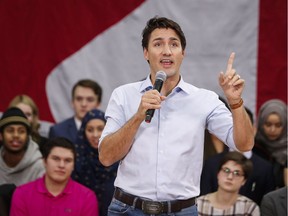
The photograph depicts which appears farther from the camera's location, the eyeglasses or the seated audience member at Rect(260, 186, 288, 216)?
the eyeglasses

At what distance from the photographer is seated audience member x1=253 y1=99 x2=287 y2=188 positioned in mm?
5348

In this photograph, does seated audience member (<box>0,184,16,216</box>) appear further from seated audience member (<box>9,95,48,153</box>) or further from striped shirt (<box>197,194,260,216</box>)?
striped shirt (<box>197,194,260,216</box>)

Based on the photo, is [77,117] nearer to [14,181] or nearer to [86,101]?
[86,101]

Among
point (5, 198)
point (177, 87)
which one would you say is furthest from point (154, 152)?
point (5, 198)

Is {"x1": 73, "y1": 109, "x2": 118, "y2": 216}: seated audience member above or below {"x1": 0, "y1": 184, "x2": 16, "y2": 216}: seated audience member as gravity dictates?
above

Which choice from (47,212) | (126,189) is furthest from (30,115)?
(126,189)

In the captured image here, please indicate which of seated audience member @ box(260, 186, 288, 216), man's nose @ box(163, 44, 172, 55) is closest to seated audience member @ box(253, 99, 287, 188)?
seated audience member @ box(260, 186, 288, 216)

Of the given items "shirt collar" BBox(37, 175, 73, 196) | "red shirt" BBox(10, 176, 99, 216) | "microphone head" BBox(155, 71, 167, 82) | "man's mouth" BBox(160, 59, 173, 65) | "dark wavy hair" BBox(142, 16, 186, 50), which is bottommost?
"red shirt" BBox(10, 176, 99, 216)

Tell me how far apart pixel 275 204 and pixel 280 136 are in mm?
1064

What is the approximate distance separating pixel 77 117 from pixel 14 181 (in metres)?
0.79

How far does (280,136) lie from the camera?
5.39 metres

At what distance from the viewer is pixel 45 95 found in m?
6.21

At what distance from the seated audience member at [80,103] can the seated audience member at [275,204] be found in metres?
1.68

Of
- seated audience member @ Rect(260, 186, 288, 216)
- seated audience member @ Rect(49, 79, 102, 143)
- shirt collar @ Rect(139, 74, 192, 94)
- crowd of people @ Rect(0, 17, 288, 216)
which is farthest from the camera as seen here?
seated audience member @ Rect(49, 79, 102, 143)
